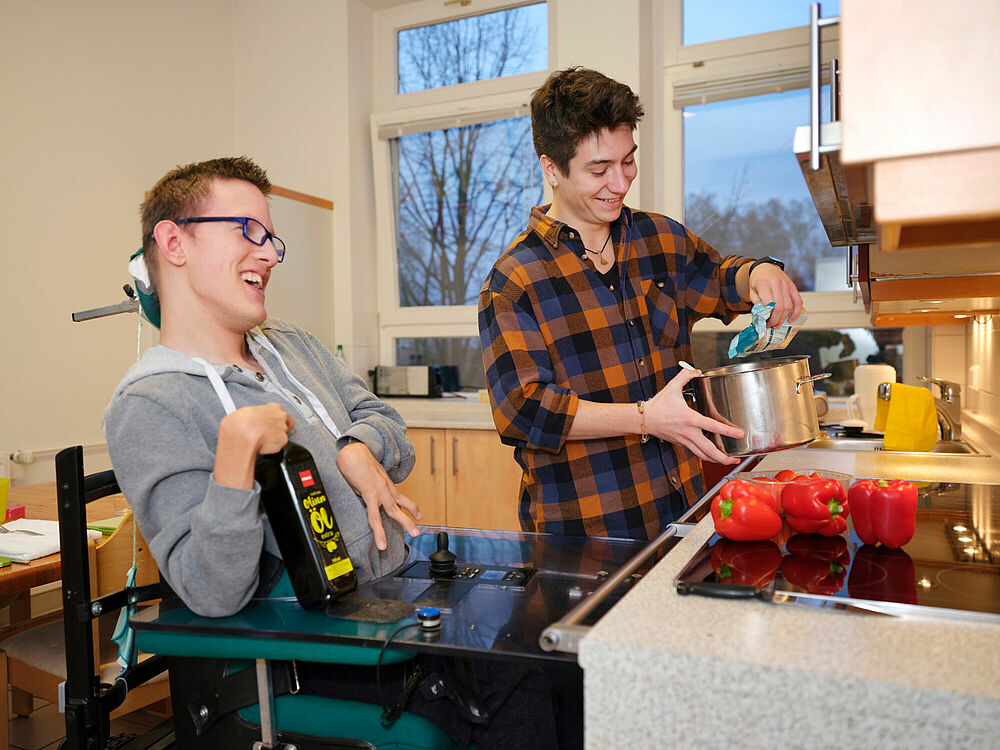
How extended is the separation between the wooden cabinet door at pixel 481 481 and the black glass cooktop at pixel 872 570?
2.31 metres

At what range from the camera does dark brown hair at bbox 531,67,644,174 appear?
156 cm

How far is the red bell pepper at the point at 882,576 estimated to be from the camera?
2.95ft

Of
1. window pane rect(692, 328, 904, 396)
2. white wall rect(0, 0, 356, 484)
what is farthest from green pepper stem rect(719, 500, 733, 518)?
white wall rect(0, 0, 356, 484)

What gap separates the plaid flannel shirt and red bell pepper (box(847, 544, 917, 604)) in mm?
541

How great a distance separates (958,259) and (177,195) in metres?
1.14

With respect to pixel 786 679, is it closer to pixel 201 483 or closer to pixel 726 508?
pixel 726 508

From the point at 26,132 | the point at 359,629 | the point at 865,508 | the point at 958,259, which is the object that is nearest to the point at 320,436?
the point at 359,629

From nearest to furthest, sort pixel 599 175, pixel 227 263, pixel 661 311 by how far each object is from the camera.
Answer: pixel 227 263 → pixel 599 175 → pixel 661 311

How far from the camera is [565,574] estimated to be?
1162 millimetres

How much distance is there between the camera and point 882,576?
994 millimetres

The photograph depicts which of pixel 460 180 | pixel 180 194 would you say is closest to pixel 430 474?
pixel 460 180

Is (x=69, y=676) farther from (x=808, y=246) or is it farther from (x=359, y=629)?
(x=808, y=246)

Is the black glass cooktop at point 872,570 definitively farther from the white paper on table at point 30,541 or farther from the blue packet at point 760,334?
the white paper on table at point 30,541

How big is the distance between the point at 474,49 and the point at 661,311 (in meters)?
2.99
